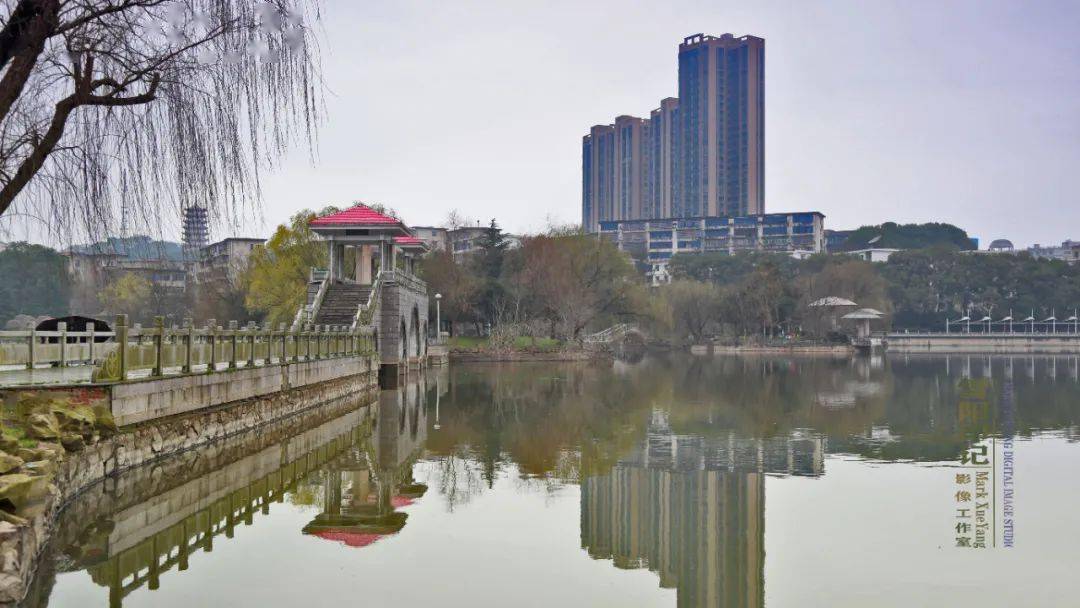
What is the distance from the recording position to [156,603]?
7.80 m

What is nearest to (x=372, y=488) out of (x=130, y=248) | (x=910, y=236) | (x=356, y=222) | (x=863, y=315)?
(x=130, y=248)

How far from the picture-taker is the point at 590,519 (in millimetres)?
11148

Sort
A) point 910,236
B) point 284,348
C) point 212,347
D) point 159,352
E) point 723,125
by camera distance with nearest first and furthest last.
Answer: point 159,352 < point 212,347 < point 284,348 < point 910,236 < point 723,125

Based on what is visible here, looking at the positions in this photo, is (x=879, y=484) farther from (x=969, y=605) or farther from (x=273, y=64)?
(x=273, y=64)

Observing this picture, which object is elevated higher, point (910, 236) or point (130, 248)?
point (910, 236)

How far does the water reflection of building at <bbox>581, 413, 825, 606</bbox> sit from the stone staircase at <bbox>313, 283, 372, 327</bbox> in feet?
56.0

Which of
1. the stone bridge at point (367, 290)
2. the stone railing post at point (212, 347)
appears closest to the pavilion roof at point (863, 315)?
the stone bridge at point (367, 290)

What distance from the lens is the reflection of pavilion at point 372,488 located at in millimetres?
10633

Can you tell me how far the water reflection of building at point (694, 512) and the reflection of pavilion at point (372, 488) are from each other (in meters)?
2.30

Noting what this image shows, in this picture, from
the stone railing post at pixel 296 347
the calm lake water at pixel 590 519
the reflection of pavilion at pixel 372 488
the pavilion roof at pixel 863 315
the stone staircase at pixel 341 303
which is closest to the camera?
the calm lake water at pixel 590 519

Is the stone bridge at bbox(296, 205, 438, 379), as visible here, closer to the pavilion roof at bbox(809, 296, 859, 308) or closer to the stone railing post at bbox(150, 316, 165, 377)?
the stone railing post at bbox(150, 316, 165, 377)

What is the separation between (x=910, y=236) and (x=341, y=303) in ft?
319

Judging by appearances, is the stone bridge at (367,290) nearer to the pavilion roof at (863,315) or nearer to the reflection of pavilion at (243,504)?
the reflection of pavilion at (243,504)

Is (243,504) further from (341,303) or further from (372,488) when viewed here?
(341,303)
